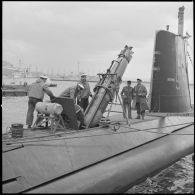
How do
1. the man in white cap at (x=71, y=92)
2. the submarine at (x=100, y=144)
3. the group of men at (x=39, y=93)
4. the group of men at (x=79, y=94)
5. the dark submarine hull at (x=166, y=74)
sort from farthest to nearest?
the dark submarine hull at (x=166, y=74) < the man in white cap at (x=71, y=92) < the group of men at (x=79, y=94) < the group of men at (x=39, y=93) < the submarine at (x=100, y=144)

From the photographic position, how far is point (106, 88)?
1009 cm

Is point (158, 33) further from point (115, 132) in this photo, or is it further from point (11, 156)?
point (11, 156)

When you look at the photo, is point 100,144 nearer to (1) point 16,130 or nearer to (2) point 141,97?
(1) point 16,130

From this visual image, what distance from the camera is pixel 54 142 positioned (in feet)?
23.9

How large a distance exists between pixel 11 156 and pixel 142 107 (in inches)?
268

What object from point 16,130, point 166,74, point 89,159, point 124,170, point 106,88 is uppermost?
point 166,74

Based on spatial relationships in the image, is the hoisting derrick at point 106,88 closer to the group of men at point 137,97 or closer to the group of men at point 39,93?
the group of men at point 39,93

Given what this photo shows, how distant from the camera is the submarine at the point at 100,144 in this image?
20.8 feet

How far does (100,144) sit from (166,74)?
21.2 ft

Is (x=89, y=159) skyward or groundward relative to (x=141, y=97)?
groundward

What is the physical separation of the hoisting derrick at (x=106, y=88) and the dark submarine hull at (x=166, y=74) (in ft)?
8.72

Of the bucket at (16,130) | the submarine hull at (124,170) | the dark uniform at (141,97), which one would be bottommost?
the submarine hull at (124,170)

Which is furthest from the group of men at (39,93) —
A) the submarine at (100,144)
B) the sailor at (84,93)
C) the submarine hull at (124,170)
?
the submarine hull at (124,170)

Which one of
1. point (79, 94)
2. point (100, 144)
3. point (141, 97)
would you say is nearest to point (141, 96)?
point (141, 97)
